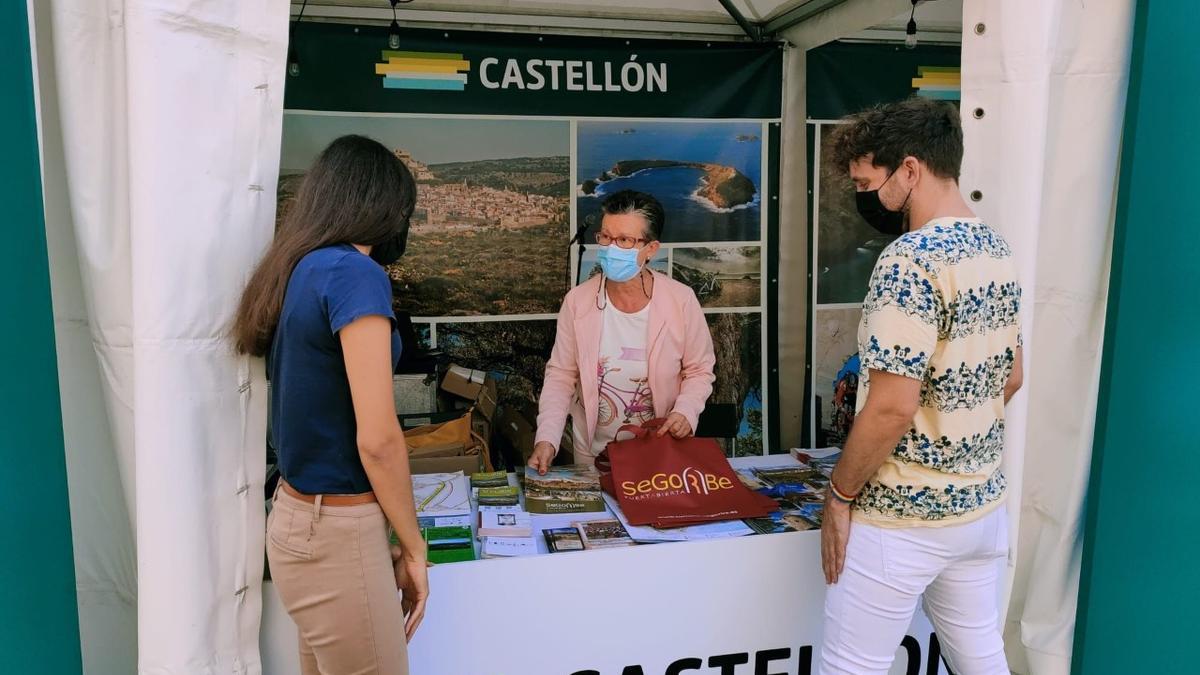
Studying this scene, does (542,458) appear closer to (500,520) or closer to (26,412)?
(500,520)

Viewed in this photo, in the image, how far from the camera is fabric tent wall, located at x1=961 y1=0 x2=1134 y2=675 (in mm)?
2059

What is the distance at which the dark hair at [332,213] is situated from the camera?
1445 millimetres

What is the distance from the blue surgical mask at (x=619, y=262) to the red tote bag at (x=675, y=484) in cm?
58

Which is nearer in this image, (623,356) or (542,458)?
(542,458)

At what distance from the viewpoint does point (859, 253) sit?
437 cm

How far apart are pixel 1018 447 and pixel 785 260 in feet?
→ 7.27

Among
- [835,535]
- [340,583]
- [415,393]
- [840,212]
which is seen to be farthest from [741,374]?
[340,583]

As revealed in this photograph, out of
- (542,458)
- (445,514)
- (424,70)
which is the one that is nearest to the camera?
(445,514)

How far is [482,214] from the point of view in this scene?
12.9 feet

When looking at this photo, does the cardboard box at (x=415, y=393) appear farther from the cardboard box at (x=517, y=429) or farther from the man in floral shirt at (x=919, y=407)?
the man in floral shirt at (x=919, y=407)

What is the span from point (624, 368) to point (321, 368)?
1.50m

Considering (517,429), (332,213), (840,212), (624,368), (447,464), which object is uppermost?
(840,212)

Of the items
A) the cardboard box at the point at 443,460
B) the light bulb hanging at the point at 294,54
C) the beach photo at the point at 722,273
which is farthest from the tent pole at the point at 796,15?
the cardboard box at the point at 443,460

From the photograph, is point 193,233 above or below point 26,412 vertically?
above
